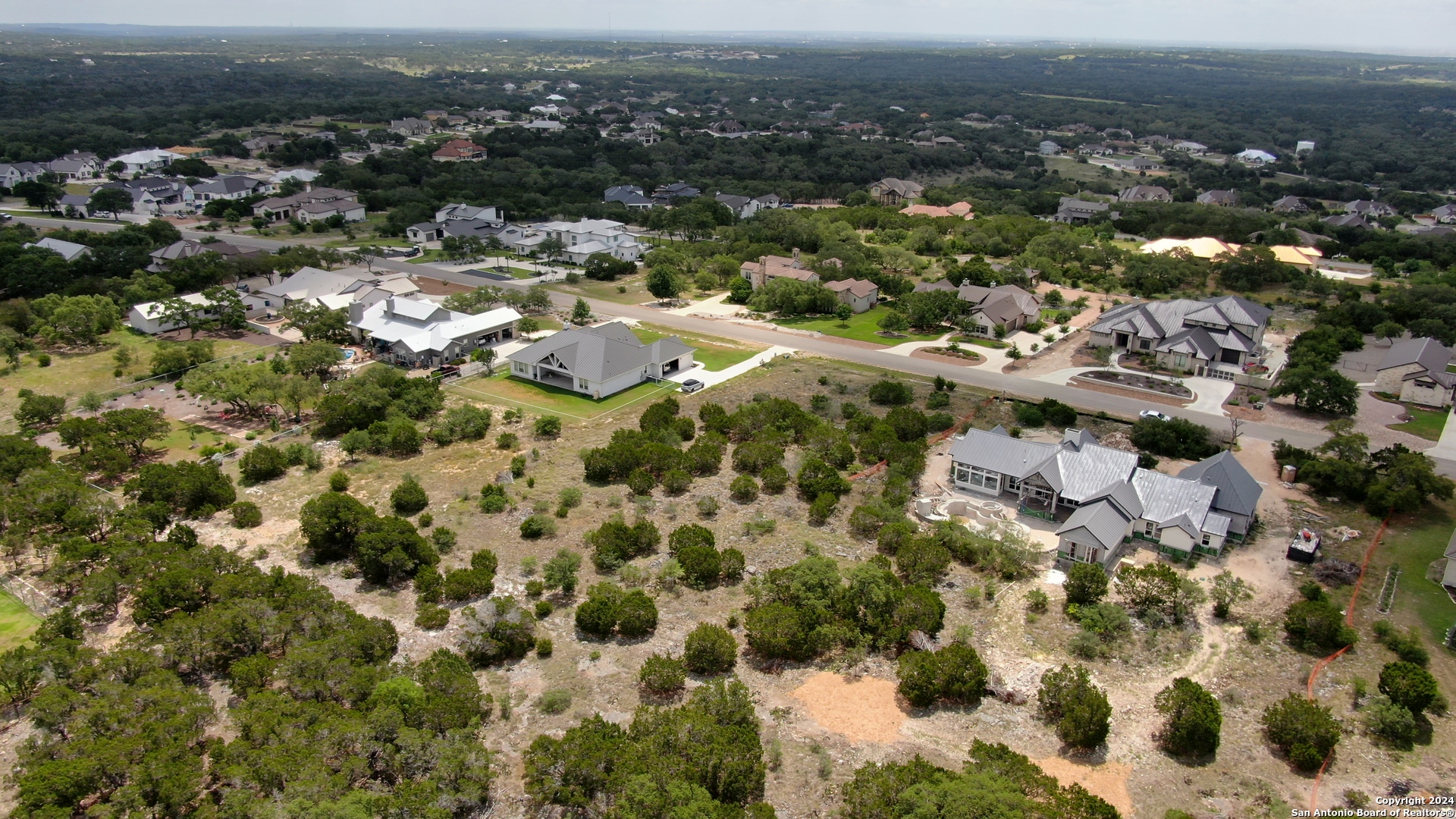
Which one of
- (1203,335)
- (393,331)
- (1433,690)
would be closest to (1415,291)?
(1203,335)

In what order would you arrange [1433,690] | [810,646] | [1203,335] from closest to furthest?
[1433,690], [810,646], [1203,335]

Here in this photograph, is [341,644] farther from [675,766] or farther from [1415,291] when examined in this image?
[1415,291]

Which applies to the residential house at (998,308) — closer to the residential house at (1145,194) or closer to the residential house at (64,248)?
the residential house at (1145,194)

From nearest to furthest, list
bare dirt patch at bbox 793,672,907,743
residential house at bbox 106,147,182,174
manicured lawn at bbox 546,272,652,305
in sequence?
1. bare dirt patch at bbox 793,672,907,743
2. manicured lawn at bbox 546,272,652,305
3. residential house at bbox 106,147,182,174

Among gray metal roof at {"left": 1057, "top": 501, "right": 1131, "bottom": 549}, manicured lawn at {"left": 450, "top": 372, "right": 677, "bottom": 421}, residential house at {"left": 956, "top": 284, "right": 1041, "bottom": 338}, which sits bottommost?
manicured lawn at {"left": 450, "top": 372, "right": 677, "bottom": 421}

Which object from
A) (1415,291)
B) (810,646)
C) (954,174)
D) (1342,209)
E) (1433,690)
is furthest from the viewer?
(954,174)

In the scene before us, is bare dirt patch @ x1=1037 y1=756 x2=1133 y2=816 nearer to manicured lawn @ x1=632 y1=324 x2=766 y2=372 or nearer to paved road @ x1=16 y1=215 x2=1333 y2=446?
paved road @ x1=16 y1=215 x2=1333 y2=446

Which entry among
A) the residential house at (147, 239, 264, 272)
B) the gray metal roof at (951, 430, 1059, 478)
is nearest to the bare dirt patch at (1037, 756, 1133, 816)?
the gray metal roof at (951, 430, 1059, 478)
